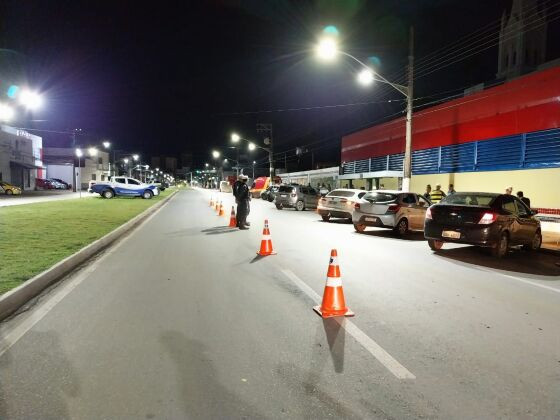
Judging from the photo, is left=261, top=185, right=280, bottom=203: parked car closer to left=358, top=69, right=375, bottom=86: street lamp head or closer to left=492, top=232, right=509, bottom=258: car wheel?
left=358, top=69, right=375, bottom=86: street lamp head

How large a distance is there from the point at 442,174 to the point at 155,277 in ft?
76.5

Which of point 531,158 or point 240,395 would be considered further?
point 531,158

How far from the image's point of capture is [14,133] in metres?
50.8

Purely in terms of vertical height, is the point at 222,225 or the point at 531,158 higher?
the point at 531,158

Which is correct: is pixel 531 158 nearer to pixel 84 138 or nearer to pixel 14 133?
pixel 14 133

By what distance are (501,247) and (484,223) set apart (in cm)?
80

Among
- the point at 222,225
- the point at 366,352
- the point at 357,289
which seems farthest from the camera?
the point at 222,225

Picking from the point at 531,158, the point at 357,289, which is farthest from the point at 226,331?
the point at 531,158

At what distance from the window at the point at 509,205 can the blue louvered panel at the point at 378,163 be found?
81.7 feet

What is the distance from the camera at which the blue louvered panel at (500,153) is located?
68.6ft

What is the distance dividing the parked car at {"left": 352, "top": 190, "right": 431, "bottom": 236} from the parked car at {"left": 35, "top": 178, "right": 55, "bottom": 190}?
57.4 meters

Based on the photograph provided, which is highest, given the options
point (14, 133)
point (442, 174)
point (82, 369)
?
point (14, 133)

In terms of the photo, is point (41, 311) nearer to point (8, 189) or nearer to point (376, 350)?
point (376, 350)

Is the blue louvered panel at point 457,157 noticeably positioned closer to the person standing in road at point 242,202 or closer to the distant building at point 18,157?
the person standing in road at point 242,202
